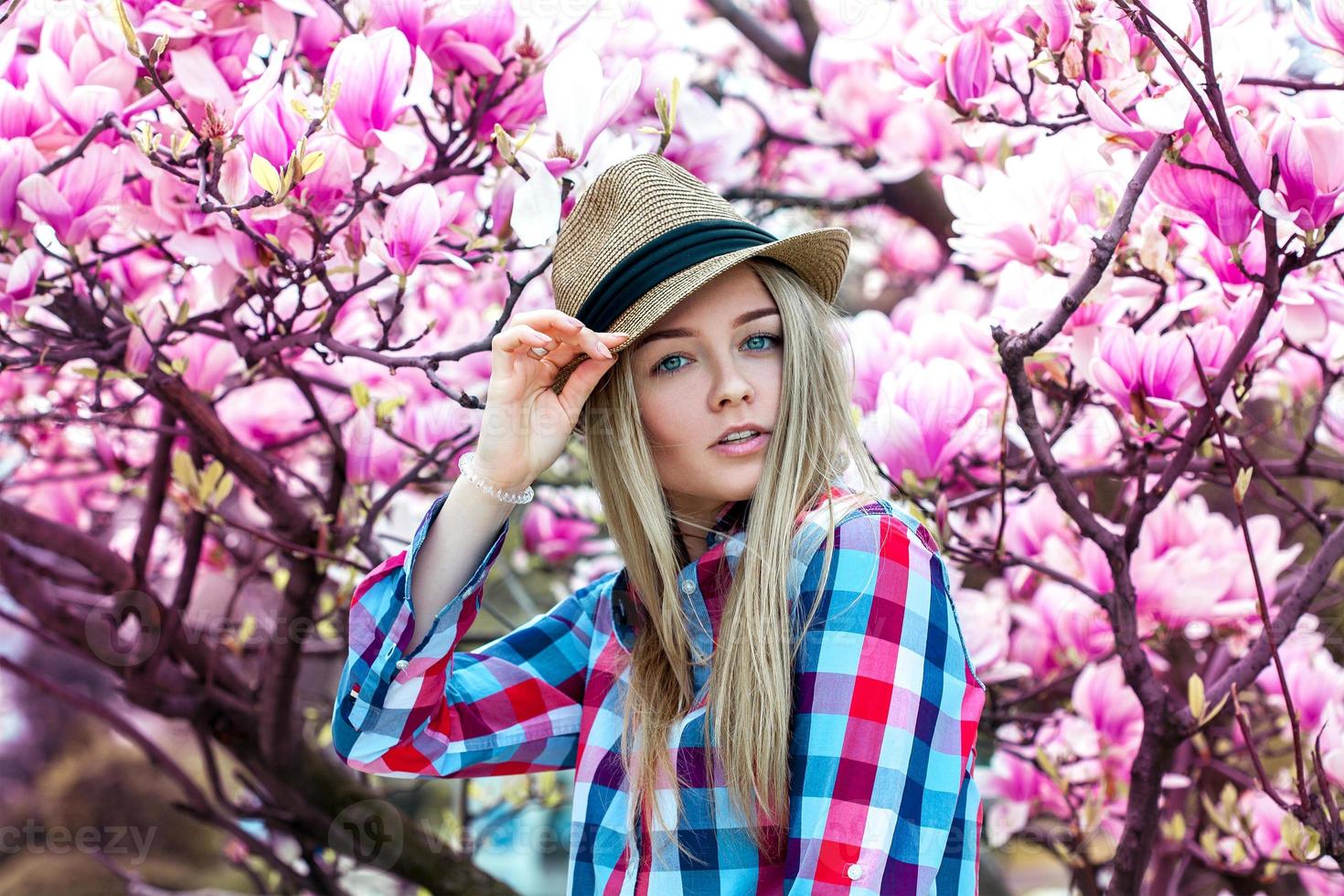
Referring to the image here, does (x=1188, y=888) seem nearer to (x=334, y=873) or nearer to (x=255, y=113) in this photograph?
(x=334, y=873)

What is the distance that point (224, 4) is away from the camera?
122 cm

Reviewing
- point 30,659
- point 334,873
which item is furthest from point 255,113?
point 30,659

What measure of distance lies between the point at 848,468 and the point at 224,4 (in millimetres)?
828

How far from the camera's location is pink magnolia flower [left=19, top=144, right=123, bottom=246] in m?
1.13

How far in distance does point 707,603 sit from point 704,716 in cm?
12

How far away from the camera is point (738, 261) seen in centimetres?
111

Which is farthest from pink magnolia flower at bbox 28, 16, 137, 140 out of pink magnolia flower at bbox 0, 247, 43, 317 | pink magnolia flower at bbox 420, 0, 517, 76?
pink magnolia flower at bbox 420, 0, 517, 76

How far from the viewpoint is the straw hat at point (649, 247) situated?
1.12 m

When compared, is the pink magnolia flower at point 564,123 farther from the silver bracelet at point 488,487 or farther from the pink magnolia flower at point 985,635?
the pink magnolia flower at point 985,635

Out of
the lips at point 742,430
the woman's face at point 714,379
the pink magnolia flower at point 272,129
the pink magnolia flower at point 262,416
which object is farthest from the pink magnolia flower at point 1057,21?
the pink magnolia flower at point 262,416

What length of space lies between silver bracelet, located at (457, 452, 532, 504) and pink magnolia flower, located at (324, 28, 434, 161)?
33 centimetres

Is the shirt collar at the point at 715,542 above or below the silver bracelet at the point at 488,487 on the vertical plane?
below

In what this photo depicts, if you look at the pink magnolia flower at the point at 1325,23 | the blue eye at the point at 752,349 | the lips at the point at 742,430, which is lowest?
the lips at the point at 742,430

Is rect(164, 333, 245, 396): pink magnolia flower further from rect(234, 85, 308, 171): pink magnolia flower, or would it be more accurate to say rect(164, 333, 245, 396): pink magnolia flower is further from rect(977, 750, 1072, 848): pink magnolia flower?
rect(977, 750, 1072, 848): pink magnolia flower
